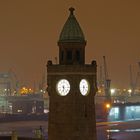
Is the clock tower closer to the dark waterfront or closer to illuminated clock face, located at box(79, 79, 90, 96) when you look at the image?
illuminated clock face, located at box(79, 79, 90, 96)

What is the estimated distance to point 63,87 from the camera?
36.6 meters

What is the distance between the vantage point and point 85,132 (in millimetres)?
36375

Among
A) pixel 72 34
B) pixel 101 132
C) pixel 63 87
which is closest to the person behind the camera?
pixel 63 87

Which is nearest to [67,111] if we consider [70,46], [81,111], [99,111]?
[81,111]

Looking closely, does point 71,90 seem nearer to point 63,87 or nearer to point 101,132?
point 63,87

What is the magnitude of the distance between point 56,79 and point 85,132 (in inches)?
155

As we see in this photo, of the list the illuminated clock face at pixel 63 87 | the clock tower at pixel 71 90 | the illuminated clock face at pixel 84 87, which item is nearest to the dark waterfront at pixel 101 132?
the clock tower at pixel 71 90

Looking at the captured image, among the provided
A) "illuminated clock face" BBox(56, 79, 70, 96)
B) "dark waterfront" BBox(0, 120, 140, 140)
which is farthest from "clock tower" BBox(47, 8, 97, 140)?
"dark waterfront" BBox(0, 120, 140, 140)

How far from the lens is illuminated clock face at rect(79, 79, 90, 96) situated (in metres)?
36.5

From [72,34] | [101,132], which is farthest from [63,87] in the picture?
[101,132]

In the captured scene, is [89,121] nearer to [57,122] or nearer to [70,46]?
[57,122]

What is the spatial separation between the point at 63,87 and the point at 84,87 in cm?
138

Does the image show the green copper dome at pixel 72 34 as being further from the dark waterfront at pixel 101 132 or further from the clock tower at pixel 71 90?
the dark waterfront at pixel 101 132

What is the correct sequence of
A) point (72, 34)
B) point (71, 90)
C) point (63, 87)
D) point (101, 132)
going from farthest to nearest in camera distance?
1. point (101, 132)
2. point (72, 34)
3. point (63, 87)
4. point (71, 90)
